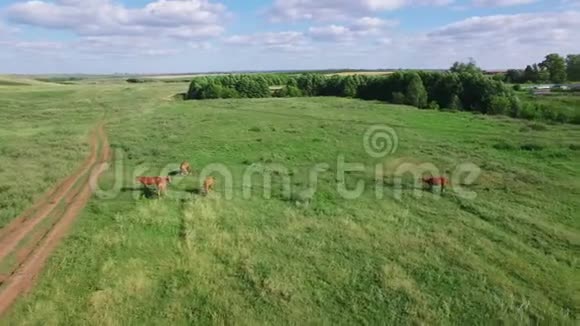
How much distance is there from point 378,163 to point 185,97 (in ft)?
270

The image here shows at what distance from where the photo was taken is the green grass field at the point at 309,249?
1145cm

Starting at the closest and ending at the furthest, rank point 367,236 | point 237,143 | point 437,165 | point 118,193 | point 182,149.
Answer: point 367,236 < point 118,193 < point 437,165 < point 182,149 < point 237,143

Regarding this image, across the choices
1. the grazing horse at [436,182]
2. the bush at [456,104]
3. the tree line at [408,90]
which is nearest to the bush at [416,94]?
the tree line at [408,90]

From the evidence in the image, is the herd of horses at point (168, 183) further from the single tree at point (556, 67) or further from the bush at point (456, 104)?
the single tree at point (556, 67)

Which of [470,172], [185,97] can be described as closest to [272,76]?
[185,97]

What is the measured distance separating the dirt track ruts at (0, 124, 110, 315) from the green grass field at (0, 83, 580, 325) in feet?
1.39

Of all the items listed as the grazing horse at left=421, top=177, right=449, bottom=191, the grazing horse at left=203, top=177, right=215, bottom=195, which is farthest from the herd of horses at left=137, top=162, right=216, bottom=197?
the grazing horse at left=421, top=177, right=449, bottom=191

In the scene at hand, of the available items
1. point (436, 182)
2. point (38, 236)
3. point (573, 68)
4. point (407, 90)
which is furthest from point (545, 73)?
point (38, 236)

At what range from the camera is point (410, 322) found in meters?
11.1

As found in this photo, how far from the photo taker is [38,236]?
50.5ft

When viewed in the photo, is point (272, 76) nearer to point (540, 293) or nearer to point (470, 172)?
point (470, 172)

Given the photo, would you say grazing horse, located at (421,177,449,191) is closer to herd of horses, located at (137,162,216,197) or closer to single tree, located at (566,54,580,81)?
herd of horses, located at (137,162,216,197)

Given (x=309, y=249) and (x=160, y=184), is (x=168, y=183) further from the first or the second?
(x=309, y=249)

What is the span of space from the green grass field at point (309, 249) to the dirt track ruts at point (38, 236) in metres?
0.42
